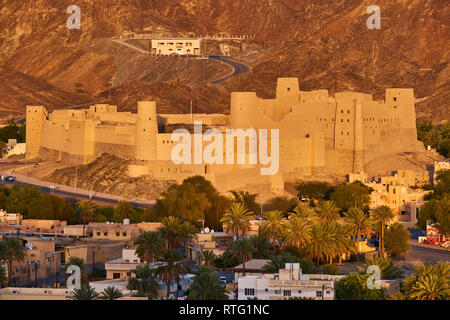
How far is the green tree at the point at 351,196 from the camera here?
9831cm

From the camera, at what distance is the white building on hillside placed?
6406cm

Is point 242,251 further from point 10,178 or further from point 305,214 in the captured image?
point 10,178

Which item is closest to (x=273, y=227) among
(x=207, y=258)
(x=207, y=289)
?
(x=207, y=258)

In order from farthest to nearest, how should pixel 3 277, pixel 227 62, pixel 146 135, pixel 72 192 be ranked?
pixel 227 62
pixel 72 192
pixel 146 135
pixel 3 277

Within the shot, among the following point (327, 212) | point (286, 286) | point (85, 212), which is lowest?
point (286, 286)

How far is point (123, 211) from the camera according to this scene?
94.2 meters

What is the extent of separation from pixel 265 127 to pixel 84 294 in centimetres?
4728

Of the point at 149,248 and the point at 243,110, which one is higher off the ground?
the point at 243,110

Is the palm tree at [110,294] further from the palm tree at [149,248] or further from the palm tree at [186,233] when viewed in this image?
the palm tree at [186,233]

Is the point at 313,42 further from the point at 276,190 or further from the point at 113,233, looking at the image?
the point at 113,233
